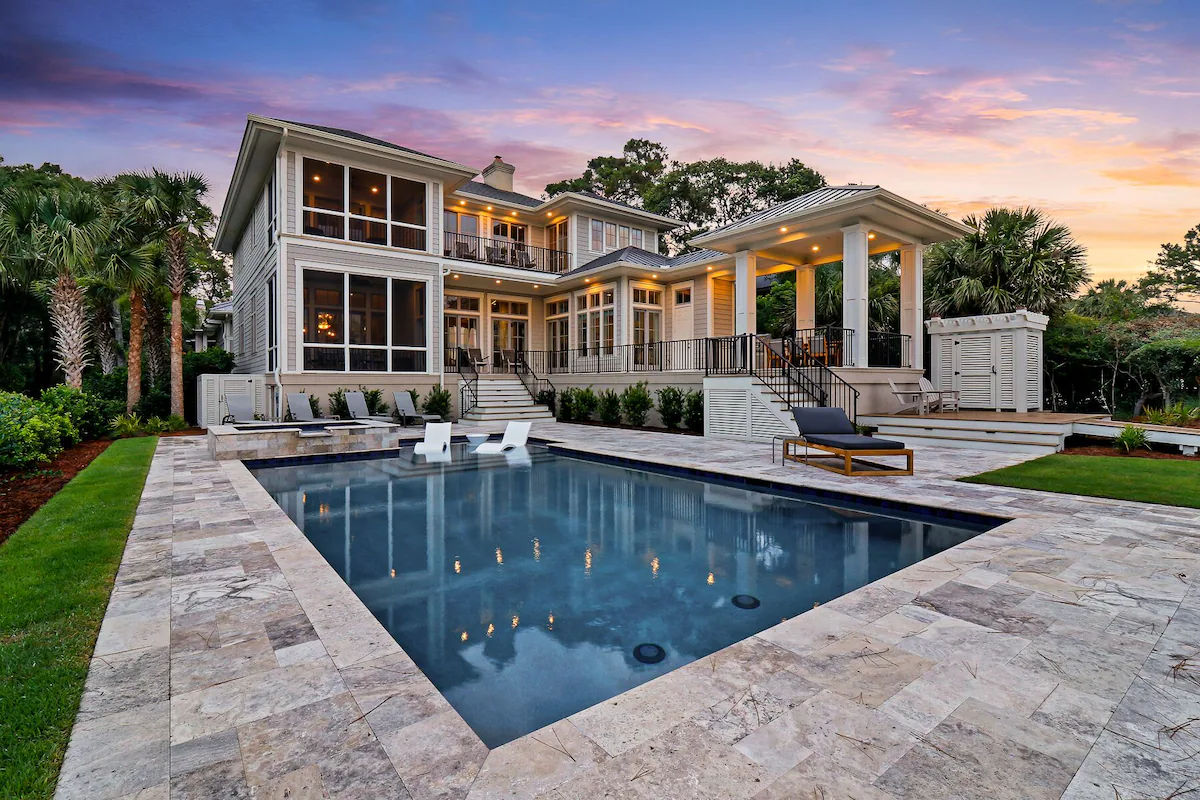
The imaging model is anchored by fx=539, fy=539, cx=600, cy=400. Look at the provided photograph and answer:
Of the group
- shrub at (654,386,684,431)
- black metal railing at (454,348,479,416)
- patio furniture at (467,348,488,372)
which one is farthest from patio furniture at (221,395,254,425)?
shrub at (654,386,684,431)

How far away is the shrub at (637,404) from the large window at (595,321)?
3397 millimetres

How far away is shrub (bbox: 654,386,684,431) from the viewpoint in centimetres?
1356

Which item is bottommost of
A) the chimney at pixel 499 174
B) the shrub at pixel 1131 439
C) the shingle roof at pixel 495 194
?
the shrub at pixel 1131 439

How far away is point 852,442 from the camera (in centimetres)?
733

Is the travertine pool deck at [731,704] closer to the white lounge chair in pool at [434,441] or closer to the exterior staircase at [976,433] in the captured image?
the white lounge chair in pool at [434,441]

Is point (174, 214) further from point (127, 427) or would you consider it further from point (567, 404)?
point (567, 404)

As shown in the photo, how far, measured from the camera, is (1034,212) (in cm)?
1480

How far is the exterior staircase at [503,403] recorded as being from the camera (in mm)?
15406

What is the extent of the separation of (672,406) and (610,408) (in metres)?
2.13

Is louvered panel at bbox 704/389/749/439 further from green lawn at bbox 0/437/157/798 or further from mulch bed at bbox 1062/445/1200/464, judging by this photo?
green lawn at bbox 0/437/157/798

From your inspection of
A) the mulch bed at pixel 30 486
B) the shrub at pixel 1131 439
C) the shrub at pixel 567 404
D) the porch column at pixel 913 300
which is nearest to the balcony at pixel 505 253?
the shrub at pixel 567 404

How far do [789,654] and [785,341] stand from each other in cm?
1129

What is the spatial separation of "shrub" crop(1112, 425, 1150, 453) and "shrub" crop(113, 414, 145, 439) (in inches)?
754

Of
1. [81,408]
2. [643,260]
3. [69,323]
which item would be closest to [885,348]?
[643,260]
